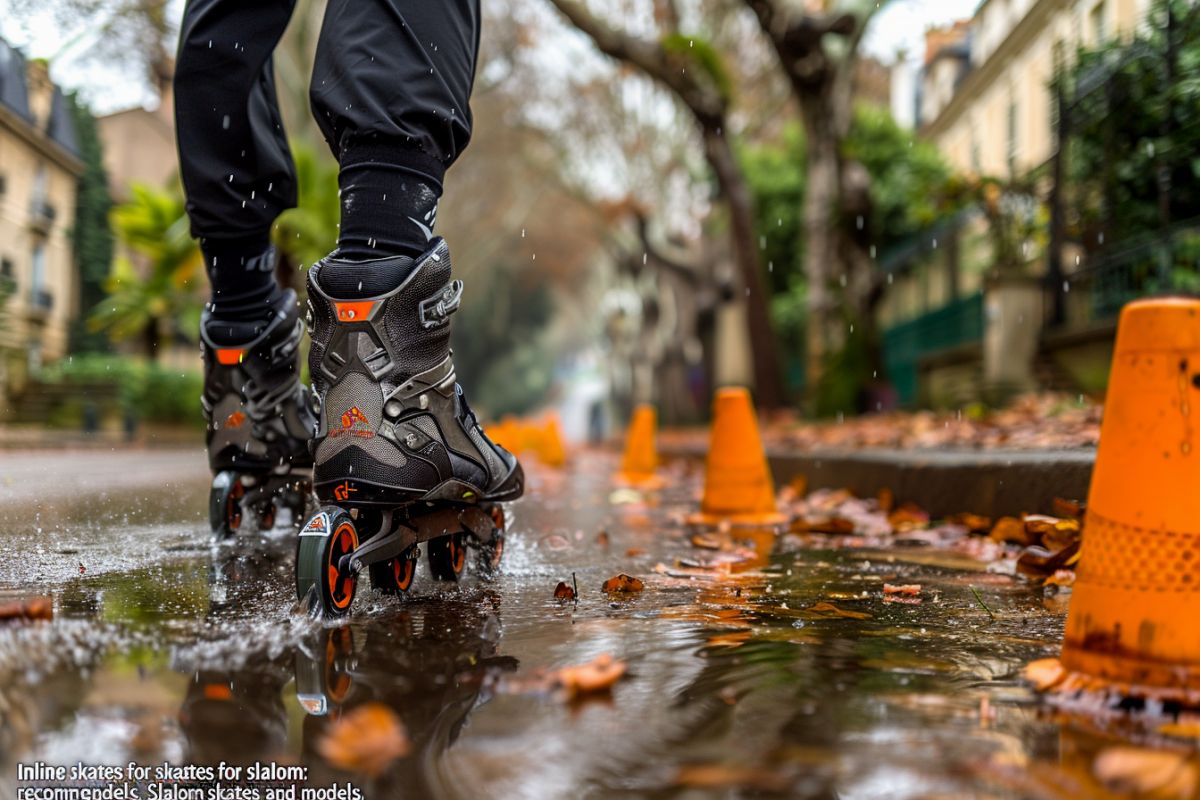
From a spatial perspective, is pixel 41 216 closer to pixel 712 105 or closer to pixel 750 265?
pixel 712 105

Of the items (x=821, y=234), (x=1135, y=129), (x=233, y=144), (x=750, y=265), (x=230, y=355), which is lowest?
(x=230, y=355)

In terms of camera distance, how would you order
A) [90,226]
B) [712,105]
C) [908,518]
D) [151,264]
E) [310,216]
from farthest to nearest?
[151,264] < [310,216] < [90,226] < [712,105] < [908,518]

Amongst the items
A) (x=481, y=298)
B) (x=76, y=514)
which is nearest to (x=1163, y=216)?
(x=76, y=514)

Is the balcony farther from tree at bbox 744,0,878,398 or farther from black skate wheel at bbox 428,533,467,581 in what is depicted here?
tree at bbox 744,0,878,398

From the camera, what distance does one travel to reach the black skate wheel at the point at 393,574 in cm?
239

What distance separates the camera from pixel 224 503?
3299 millimetres

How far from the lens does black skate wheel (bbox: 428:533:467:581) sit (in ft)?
8.71

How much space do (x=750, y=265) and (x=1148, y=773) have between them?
14641mm

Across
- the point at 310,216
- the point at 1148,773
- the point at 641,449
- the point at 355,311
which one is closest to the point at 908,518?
the point at 355,311

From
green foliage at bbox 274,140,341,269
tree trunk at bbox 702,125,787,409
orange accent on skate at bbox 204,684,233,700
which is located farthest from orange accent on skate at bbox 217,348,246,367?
green foliage at bbox 274,140,341,269

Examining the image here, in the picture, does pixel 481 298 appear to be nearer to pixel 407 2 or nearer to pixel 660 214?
pixel 660 214

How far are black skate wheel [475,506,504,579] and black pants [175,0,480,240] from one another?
975 millimetres

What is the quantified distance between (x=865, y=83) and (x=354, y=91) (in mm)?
24746

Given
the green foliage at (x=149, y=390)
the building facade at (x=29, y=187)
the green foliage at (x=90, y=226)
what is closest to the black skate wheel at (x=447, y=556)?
the building facade at (x=29, y=187)
